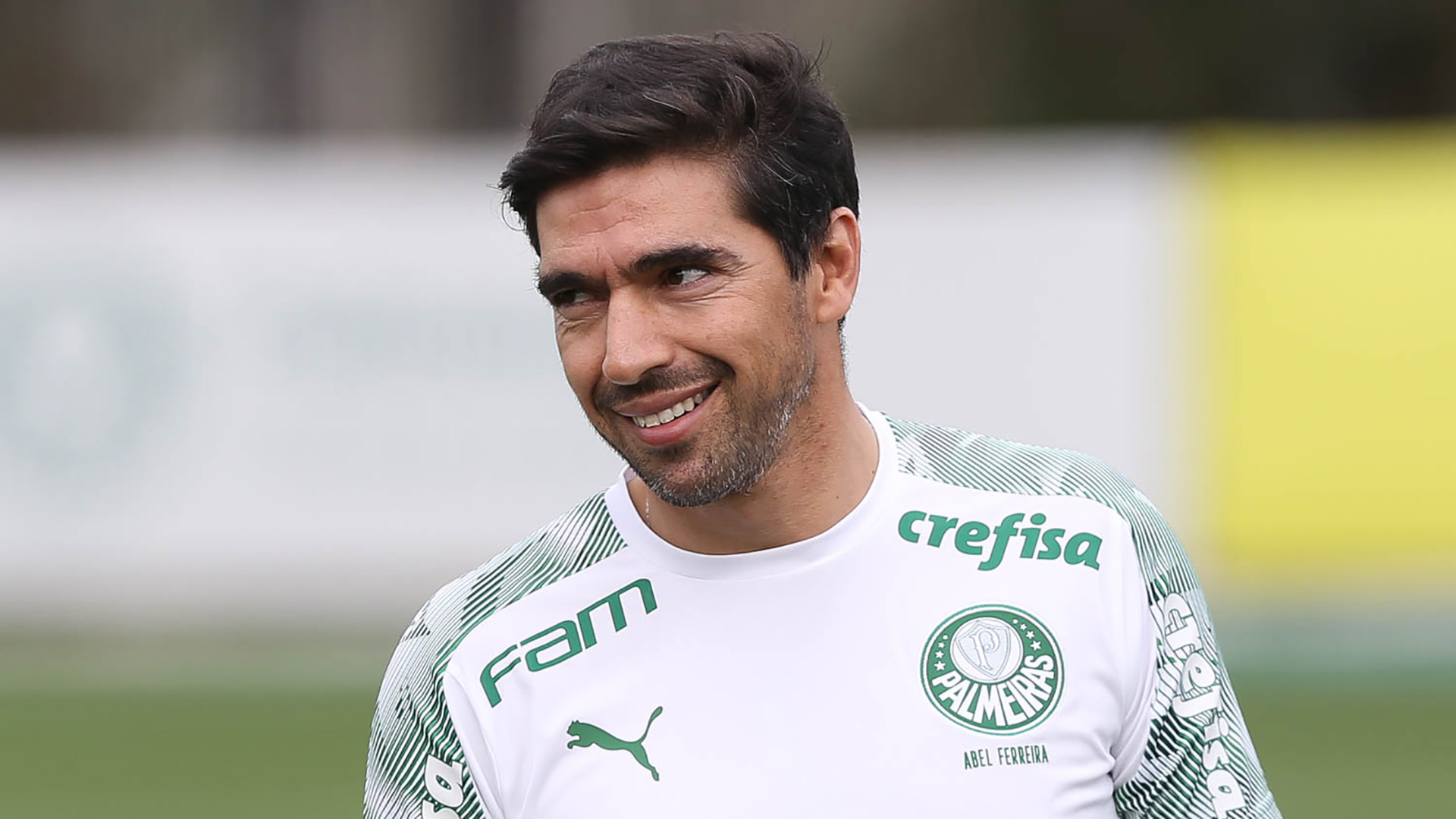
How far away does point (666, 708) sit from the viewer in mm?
2840

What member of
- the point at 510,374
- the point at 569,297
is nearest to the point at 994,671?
the point at 569,297

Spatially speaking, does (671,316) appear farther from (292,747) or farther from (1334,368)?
(1334,368)

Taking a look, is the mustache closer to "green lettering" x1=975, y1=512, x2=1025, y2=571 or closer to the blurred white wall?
"green lettering" x1=975, y1=512, x2=1025, y2=571

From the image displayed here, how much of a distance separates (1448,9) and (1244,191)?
454 inches

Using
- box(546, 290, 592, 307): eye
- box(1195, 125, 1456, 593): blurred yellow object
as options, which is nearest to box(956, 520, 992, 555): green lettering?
box(546, 290, 592, 307): eye

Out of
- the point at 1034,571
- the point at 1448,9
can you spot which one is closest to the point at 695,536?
the point at 1034,571

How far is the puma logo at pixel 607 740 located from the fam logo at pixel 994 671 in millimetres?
385

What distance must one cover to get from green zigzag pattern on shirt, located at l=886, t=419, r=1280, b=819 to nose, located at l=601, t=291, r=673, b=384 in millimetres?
518

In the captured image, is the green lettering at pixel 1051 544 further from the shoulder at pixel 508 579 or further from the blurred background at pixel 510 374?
the blurred background at pixel 510 374

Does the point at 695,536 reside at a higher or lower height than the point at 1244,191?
lower

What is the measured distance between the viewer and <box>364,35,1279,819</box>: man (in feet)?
9.05

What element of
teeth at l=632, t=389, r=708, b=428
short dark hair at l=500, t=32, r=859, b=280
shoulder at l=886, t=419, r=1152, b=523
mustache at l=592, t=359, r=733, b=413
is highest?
short dark hair at l=500, t=32, r=859, b=280

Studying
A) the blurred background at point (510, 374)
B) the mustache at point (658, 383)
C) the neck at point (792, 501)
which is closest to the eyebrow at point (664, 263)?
the mustache at point (658, 383)

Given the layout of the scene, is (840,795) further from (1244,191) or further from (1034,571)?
(1244,191)
